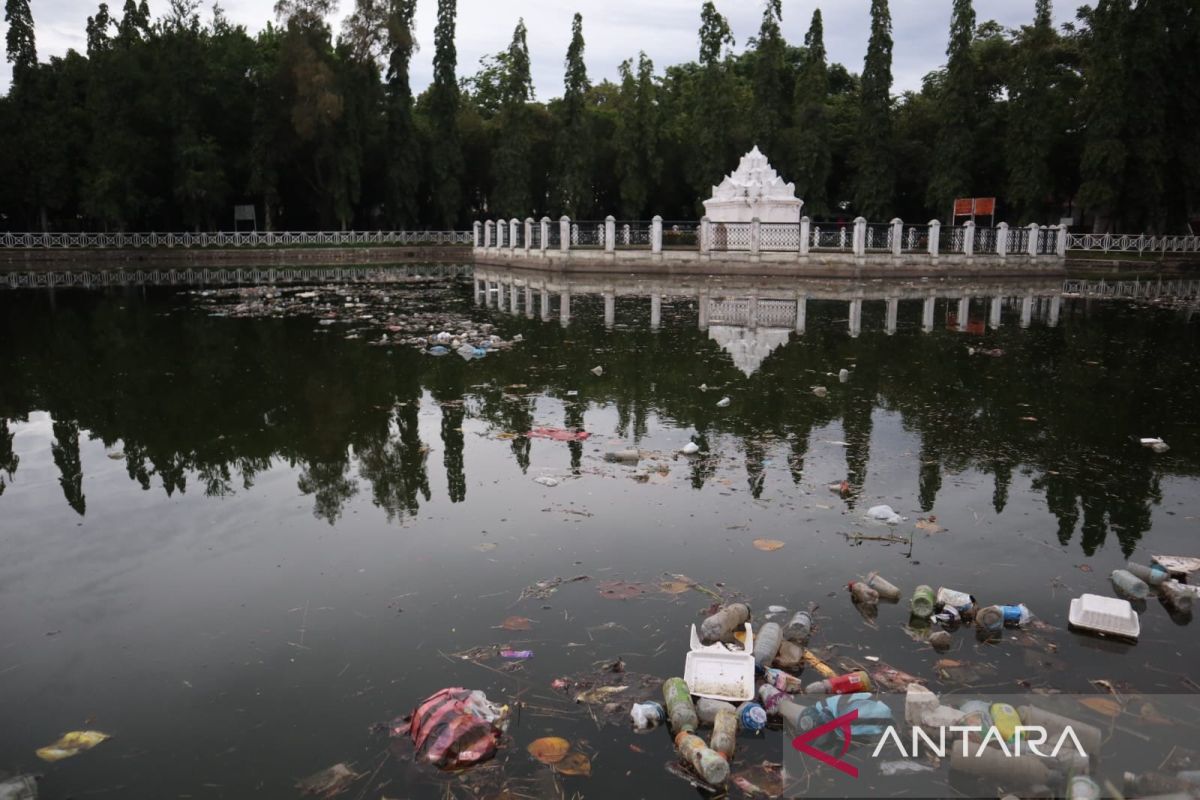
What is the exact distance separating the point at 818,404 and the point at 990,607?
189 inches

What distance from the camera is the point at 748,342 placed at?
44.0 feet

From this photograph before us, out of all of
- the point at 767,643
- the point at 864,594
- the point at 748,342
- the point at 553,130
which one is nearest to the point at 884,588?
the point at 864,594

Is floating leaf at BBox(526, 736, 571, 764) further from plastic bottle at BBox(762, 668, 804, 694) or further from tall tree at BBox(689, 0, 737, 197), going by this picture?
tall tree at BBox(689, 0, 737, 197)

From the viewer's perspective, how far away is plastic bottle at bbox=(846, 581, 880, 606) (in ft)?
14.7

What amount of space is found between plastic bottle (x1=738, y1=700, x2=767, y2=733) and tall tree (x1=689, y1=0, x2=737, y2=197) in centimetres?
4268

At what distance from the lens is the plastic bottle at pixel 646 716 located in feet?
11.3

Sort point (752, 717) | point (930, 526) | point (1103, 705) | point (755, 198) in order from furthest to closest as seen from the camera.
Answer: point (755, 198), point (930, 526), point (1103, 705), point (752, 717)

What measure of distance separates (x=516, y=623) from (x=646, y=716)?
0.98m

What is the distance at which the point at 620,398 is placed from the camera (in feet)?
30.2

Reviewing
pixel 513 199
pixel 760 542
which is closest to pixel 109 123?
pixel 513 199

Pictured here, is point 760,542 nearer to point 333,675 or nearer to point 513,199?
point 333,675

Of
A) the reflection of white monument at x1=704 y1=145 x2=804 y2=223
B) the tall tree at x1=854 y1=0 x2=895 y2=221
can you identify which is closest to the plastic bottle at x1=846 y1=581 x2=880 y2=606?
the reflection of white monument at x1=704 y1=145 x2=804 y2=223

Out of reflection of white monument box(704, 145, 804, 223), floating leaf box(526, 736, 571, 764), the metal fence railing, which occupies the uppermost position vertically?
reflection of white monument box(704, 145, 804, 223)

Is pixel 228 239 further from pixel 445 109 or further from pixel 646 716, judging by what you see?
pixel 646 716
